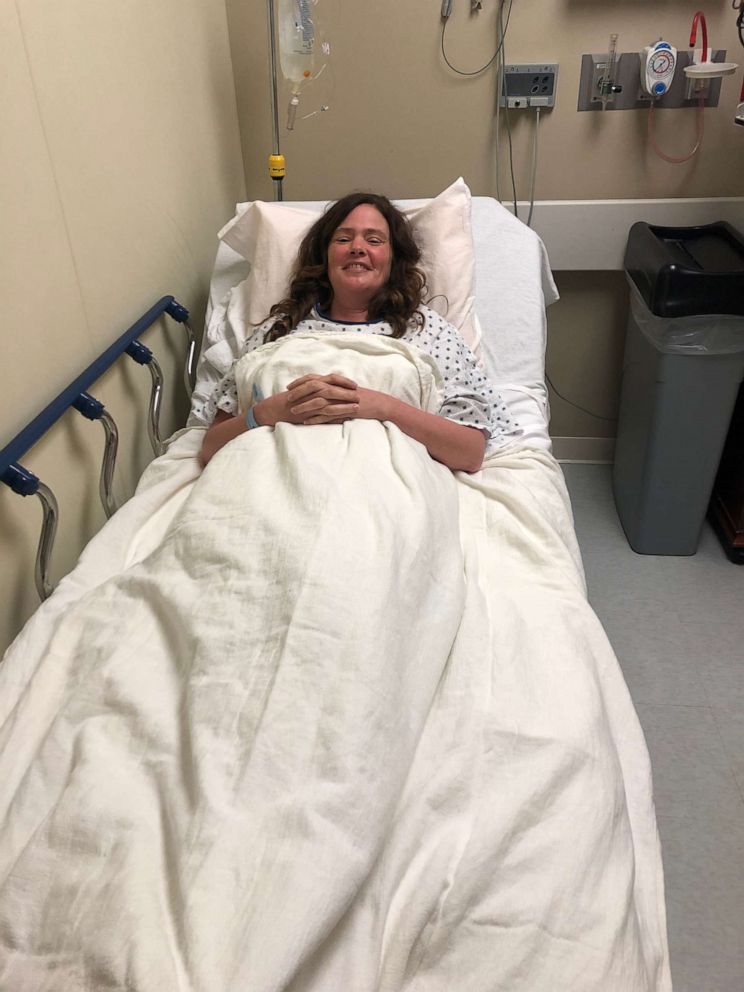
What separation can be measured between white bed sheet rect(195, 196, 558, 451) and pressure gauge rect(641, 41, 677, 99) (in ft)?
1.57

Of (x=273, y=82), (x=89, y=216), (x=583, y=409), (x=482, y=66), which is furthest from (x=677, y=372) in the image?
(x=89, y=216)

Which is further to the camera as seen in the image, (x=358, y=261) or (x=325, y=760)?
(x=358, y=261)

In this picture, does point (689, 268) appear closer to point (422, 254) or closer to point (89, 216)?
point (422, 254)

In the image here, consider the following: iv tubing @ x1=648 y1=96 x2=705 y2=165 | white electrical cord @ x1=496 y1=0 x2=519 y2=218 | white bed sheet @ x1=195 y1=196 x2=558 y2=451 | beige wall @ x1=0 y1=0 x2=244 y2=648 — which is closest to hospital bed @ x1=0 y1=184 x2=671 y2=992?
beige wall @ x1=0 y1=0 x2=244 y2=648

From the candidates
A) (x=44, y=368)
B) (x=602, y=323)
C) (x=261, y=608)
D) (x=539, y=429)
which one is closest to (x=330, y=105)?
(x=602, y=323)

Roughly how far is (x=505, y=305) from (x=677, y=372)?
1.60ft

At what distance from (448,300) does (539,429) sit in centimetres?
40

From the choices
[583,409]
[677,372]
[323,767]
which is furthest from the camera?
[583,409]

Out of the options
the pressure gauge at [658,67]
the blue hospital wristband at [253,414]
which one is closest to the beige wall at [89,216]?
the blue hospital wristband at [253,414]

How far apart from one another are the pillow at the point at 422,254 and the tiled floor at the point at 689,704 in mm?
834

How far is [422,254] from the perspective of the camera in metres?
1.88

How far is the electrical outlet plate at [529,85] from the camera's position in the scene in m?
2.12

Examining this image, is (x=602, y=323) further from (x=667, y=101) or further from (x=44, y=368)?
(x=44, y=368)

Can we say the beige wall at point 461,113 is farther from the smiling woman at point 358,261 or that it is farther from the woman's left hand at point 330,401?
the woman's left hand at point 330,401
